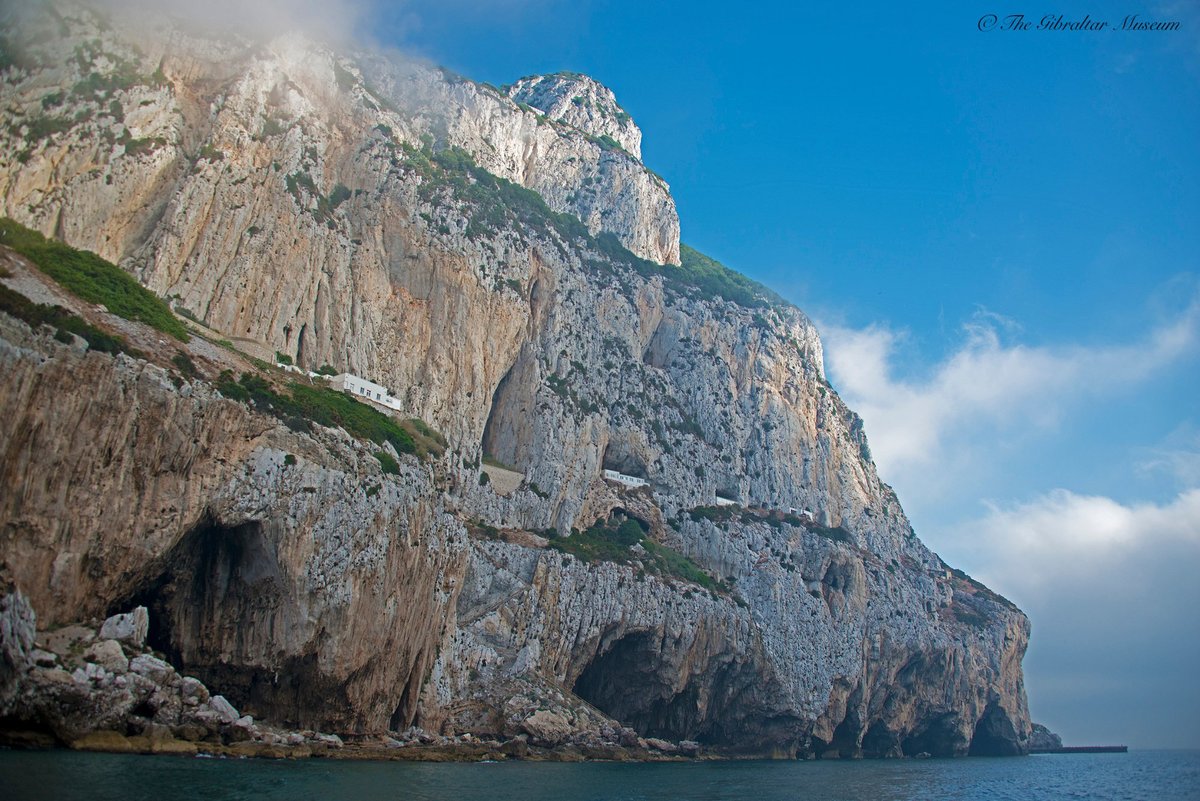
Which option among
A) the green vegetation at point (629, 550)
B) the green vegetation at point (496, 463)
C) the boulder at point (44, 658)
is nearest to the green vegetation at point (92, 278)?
the boulder at point (44, 658)

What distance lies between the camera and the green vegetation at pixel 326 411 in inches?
1671

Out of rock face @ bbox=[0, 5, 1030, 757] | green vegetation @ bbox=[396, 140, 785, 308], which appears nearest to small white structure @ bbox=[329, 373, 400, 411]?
rock face @ bbox=[0, 5, 1030, 757]

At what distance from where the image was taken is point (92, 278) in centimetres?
4347

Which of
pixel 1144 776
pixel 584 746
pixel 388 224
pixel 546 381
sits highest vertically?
pixel 388 224

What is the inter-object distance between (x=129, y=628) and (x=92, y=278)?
17709mm

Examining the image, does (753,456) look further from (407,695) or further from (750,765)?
(407,695)

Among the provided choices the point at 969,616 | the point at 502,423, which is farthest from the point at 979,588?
the point at 502,423

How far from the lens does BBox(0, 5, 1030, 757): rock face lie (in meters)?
38.3

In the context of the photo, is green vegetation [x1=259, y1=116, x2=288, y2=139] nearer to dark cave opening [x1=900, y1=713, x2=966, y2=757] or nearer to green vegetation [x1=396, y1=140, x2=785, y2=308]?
green vegetation [x1=396, y1=140, x2=785, y2=308]

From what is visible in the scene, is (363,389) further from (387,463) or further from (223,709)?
(223,709)

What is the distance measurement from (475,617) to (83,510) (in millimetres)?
28228

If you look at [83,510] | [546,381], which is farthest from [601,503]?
[83,510]

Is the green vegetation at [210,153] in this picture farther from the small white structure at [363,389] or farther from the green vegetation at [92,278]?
the small white structure at [363,389]

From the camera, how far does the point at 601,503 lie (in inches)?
3027
